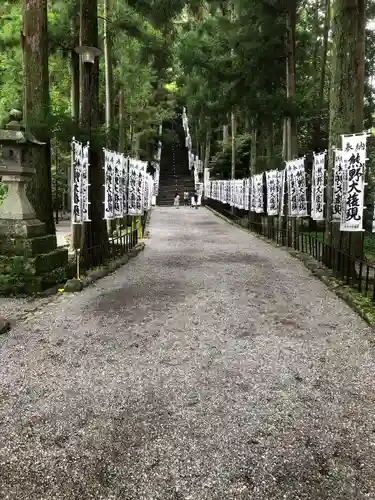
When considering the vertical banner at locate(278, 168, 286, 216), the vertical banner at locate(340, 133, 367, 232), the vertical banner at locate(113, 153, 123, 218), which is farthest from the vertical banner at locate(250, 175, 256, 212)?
the vertical banner at locate(340, 133, 367, 232)

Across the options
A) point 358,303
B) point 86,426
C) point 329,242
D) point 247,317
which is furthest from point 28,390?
point 329,242

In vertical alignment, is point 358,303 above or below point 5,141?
below

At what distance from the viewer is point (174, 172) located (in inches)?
1876

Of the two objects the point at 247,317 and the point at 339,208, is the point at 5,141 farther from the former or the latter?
the point at 339,208

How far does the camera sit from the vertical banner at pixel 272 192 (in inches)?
536

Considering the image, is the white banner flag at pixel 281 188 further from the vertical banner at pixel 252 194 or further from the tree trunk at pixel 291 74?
the vertical banner at pixel 252 194

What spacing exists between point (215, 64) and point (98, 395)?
39.7 feet

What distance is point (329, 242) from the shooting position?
28.6 feet

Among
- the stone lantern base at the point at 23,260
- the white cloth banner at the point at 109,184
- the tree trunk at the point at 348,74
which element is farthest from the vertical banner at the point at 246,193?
the stone lantern base at the point at 23,260

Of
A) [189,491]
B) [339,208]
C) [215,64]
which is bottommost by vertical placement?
[189,491]

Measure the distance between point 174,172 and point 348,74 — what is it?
4005 cm

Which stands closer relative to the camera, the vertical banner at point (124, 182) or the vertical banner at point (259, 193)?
the vertical banner at point (124, 182)

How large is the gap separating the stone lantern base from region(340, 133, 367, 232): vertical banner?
4964 mm

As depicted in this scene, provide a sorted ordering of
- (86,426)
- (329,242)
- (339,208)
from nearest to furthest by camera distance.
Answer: (86,426) → (339,208) → (329,242)
